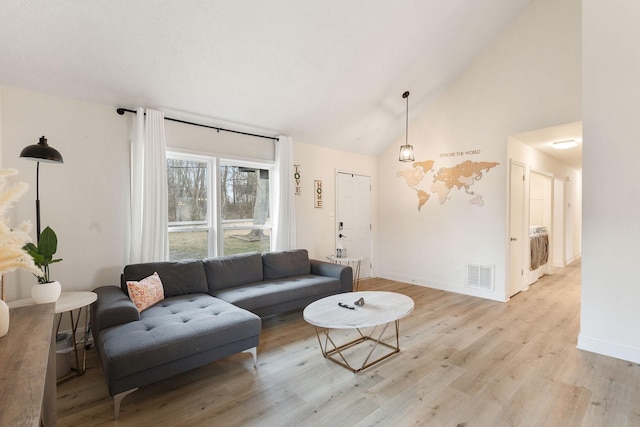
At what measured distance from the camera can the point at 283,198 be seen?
4.43 metres

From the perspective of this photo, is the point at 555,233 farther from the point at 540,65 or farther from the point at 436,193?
the point at 540,65

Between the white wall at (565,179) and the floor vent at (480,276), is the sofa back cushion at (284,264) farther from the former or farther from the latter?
the white wall at (565,179)

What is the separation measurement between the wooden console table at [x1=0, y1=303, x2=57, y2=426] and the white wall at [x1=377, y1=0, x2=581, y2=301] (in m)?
4.80

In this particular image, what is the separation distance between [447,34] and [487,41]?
2.87 feet

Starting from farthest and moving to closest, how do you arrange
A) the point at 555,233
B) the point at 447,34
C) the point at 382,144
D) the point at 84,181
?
1. the point at 555,233
2. the point at 382,144
3. the point at 447,34
4. the point at 84,181

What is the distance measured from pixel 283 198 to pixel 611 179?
3600 mm

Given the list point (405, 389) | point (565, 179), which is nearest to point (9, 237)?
point (405, 389)

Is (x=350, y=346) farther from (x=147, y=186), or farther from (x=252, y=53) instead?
(x=252, y=53)

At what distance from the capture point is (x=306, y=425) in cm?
185

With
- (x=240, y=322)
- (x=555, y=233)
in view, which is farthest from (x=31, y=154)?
(x=555, y=233)

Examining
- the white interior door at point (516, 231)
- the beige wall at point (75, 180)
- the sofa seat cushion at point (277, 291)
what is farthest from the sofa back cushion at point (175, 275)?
the white interior door at point (516, 231)

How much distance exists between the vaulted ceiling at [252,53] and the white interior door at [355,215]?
1.13 metres

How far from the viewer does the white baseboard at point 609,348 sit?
2621mm

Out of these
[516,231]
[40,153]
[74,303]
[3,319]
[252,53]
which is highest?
[252,53]
